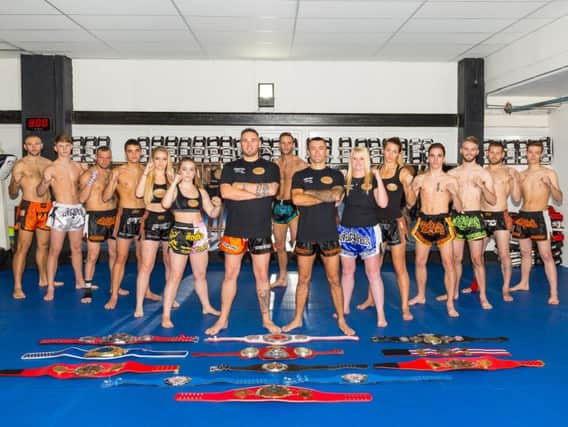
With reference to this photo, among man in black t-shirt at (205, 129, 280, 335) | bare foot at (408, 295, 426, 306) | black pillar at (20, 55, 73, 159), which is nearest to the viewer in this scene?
man in black t-shirt at (205, 129, 280, 335)

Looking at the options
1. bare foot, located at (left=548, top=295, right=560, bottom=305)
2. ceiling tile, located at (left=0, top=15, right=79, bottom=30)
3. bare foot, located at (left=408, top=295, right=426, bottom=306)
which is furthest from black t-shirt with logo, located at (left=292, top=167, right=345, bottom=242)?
ceiling tile, located at (left=0, top=15, right=79, bottom=30)

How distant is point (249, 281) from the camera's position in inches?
282

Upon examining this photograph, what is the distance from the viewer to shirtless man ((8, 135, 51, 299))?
6.22m

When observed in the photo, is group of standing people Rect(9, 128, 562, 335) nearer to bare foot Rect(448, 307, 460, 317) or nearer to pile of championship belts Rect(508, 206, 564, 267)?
bare foot Rect(448, 307, 460, 317)

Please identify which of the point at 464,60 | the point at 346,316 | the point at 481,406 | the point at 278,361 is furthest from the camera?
the point at 464,60

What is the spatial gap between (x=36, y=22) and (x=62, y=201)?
228 cm

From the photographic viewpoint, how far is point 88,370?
148 inches

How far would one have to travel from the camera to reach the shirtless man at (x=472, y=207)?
18.2 ft

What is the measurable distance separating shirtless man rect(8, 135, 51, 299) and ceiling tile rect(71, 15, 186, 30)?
5.15ft

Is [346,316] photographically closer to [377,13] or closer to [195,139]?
[377,13]

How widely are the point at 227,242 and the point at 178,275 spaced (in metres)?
0.63

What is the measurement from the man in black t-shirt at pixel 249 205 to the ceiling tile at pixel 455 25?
9.92 ft

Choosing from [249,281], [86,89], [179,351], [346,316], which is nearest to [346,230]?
[346,316]

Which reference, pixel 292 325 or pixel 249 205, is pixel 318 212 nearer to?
pixel 249 205
